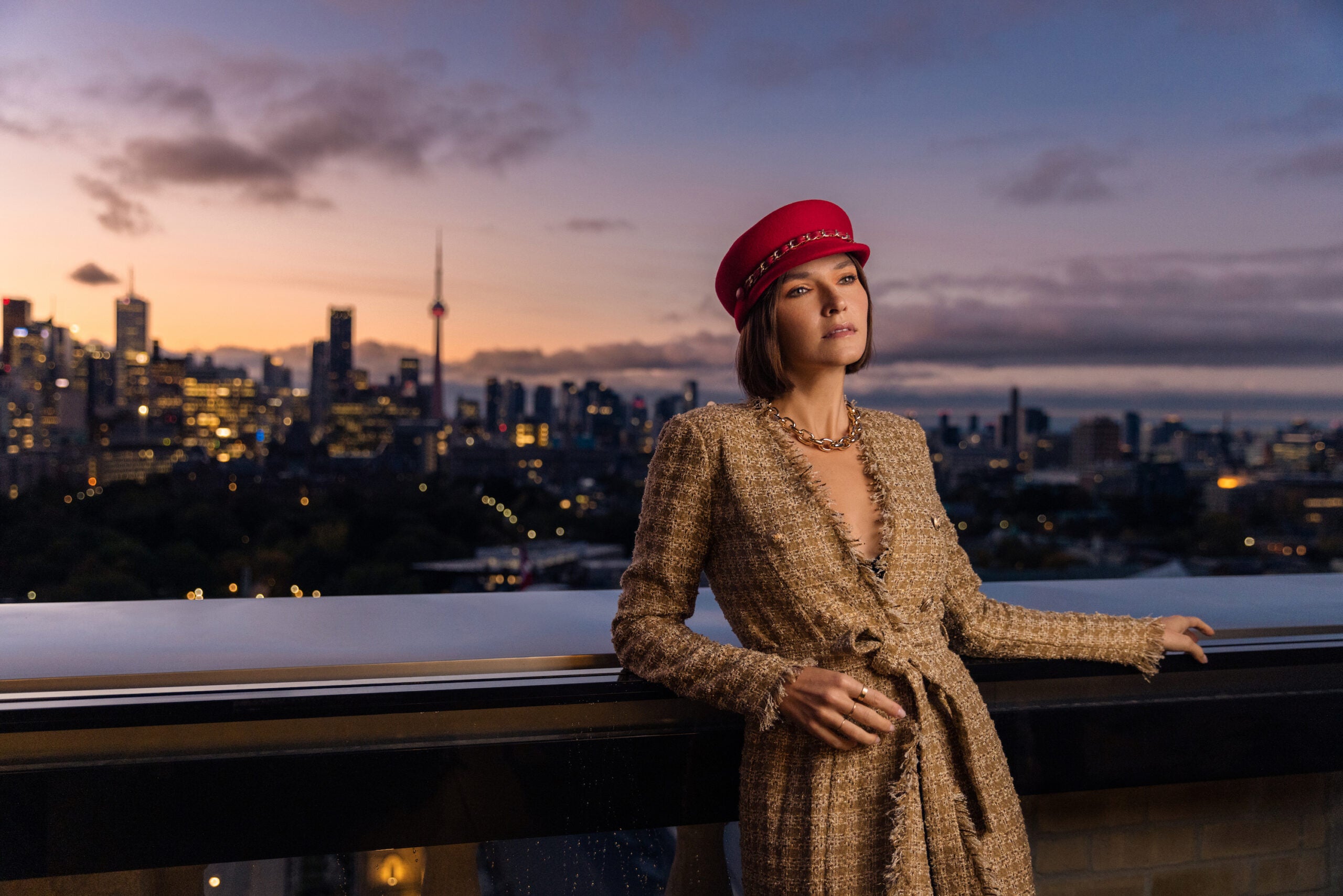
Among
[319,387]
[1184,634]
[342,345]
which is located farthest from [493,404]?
[1184,634]

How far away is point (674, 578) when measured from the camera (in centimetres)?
99

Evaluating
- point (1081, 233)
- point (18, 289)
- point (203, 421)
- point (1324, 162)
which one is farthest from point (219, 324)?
point (1324, 162)

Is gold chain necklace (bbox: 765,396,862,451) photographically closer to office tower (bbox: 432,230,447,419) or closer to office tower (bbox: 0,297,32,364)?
office tower (bbox: 0,297,32,364)

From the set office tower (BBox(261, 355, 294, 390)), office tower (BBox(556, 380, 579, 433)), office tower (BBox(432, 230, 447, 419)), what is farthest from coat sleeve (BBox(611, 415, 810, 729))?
office tower (BBox(261, 355, 294, 390))

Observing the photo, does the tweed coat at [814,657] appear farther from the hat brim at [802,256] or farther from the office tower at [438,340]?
the office tower at [438,340]

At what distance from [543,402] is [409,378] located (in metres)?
20.7

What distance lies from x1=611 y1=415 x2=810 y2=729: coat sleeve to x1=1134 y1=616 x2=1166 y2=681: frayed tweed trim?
590mm

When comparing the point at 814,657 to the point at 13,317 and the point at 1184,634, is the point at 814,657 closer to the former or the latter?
the point at 1184,634

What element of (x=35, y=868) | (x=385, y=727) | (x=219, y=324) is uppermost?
(x=219, y=324)

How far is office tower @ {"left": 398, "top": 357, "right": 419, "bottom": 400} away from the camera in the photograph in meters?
63.5

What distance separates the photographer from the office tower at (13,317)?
1537 inches

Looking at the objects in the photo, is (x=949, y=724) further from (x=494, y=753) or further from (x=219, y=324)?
(x=219, y=324)

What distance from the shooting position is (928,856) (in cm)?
97

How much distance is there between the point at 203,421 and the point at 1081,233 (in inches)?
1619
